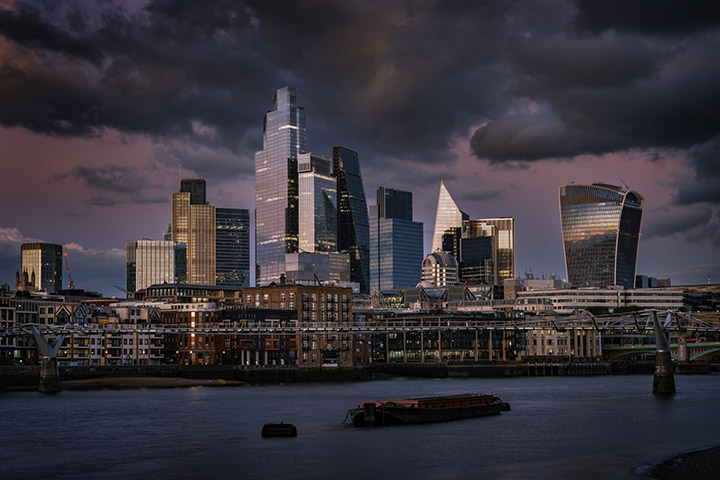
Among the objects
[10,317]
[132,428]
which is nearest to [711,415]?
[132,428]

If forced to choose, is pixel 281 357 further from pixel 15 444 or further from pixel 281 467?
pixel 281 467

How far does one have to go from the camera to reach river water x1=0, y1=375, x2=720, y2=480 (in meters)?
62.1

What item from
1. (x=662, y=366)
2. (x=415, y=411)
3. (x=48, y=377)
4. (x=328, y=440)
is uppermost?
(x=662, y=366)

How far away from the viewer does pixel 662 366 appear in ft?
378

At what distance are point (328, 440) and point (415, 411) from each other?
48.4 feet

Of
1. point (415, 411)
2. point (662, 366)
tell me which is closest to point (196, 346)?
point (662, 366)

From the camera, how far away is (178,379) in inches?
6412

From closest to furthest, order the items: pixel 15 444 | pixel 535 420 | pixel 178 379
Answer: pixel 15 444 < pixel 535 420 < pixel 178 379

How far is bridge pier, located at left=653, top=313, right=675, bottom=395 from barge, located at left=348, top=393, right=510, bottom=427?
89.7 ft

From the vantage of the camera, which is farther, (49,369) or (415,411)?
(49,369)

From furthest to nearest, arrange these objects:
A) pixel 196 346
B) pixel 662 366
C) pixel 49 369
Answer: pixel 196 346
pixel 49 369
pixel 662 366

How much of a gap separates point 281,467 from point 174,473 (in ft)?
23.6

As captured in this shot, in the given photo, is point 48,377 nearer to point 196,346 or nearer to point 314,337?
point 196,346

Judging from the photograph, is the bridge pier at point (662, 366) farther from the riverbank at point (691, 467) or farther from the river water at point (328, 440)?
the riverbank at point (691, 467)
